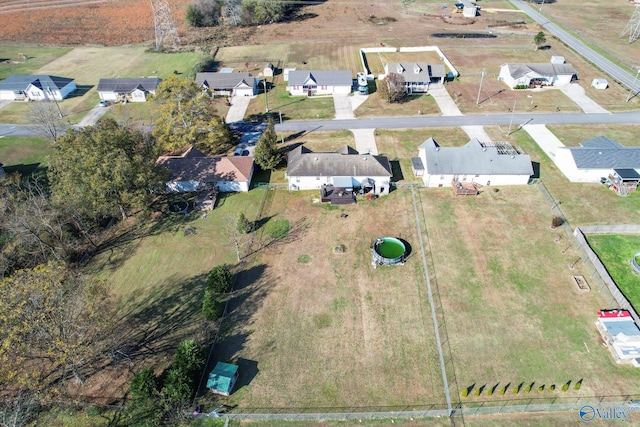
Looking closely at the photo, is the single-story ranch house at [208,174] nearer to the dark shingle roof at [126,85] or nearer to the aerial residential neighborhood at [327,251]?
the aerial residential neighborhood at [327,251]

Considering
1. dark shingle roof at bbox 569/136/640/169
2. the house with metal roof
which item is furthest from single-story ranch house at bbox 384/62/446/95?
the house with metal roof

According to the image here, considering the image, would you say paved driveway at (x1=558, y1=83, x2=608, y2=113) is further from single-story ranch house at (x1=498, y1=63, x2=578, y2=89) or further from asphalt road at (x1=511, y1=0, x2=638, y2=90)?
asphalt road at (x1=511, y1=0, x2=638, y2=90)

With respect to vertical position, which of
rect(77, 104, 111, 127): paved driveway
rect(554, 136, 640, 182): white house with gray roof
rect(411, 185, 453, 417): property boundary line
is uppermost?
rect(77, 104, 111, 127): paved driveway

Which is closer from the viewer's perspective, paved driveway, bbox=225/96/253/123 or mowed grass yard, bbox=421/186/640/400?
mowed grass yard, bbox=421/186/640/400

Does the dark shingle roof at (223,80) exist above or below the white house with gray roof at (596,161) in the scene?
above

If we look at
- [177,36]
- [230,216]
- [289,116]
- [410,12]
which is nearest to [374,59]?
[289,116]

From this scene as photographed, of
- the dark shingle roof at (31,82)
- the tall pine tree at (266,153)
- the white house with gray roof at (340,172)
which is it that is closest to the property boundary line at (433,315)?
the white house with gray roof at (340,172)
